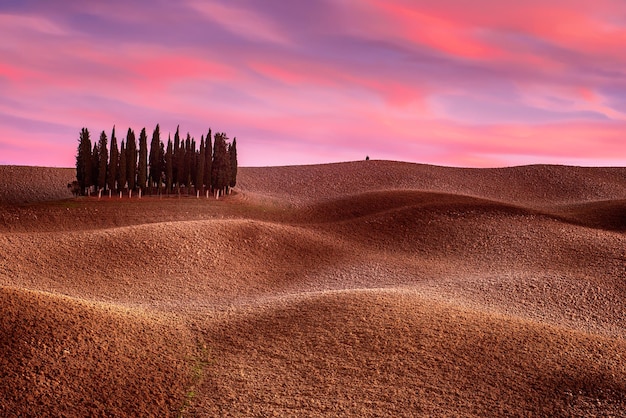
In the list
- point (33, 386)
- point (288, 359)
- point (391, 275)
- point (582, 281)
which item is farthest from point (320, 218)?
point (33, 386)

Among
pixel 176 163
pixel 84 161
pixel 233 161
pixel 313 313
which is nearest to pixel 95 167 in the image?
pixel 84 161

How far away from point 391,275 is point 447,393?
49.2 ft

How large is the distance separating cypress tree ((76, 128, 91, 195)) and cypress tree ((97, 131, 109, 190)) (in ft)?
3.43

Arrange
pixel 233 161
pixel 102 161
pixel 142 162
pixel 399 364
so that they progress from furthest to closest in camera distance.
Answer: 1. pixel 233 161
2. pixel 142 162
3. pixel 102 161
4. pixel 399 364

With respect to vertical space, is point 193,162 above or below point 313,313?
above

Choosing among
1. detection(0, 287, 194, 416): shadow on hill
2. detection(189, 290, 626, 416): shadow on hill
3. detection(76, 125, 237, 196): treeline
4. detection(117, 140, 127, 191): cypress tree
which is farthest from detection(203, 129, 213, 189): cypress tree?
detection(0, 287, 194, 416): shadow on hill

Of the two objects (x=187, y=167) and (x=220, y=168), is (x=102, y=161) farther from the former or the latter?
(x=220, y=168)

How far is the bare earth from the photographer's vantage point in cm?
1592

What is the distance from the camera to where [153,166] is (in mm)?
53594

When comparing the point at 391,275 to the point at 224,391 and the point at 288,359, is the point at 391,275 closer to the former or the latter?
the point at 288,359

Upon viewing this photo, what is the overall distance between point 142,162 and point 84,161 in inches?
193

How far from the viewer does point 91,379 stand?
52.6 feet

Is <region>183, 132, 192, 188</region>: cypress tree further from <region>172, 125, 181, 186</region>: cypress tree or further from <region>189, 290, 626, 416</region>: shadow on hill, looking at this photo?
<region>189, 290, 626, 416</region>: shadow on hill

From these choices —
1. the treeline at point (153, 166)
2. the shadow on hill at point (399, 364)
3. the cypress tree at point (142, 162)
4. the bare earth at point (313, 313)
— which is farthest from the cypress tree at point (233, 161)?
the shadow on hill at point (399, 364)
